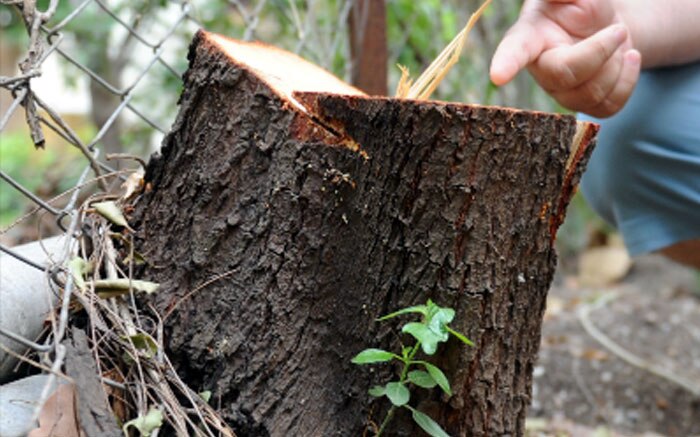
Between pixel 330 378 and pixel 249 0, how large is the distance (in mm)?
2705

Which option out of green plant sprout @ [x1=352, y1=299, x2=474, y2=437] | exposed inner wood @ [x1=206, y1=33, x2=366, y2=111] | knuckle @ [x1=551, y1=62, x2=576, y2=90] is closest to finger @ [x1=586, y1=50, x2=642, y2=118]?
knuckle @ [x1=551, y1=62, x2=576, y2=90]

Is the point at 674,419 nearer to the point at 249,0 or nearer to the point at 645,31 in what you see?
the point at 645,31

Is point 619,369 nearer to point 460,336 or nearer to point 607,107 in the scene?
point 607,107

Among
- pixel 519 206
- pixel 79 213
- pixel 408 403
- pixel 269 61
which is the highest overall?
pixel 269 61

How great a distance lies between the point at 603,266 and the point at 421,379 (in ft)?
14.9

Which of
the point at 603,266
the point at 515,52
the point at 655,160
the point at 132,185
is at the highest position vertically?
the point at 603,266

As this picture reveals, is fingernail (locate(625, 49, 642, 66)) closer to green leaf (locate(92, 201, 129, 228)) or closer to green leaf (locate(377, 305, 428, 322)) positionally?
green leaf (locate(377, 305, 428, 322))

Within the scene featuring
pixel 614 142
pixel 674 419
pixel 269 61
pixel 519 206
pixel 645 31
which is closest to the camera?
pixel 519 206

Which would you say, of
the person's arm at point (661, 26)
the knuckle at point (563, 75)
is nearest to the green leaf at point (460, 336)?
the knuckle at point (563, 75)

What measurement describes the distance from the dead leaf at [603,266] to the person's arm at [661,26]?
140 inches

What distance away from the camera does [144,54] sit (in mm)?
4824

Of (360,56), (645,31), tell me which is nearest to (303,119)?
(645,31)

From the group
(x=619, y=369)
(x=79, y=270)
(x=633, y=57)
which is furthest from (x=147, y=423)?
(x=619, y=369)

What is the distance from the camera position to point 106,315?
1.21 meters
